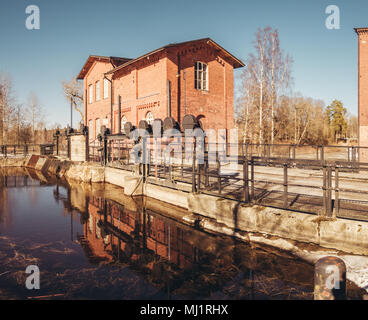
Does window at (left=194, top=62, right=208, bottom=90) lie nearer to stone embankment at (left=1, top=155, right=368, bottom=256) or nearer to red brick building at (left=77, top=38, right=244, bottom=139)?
red brick building at (left=77, top=38, right=244, bottom=139)

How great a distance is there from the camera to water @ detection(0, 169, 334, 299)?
3.75 m

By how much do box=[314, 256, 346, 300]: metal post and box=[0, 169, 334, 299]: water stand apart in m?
0.96

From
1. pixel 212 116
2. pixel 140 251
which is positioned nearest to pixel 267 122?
pixel 212 116

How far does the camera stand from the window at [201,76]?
1766 cm

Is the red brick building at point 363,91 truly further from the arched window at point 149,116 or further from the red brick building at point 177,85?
the arched window at point 149,116

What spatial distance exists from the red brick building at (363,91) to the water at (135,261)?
10.5 meters

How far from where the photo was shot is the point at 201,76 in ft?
58.6

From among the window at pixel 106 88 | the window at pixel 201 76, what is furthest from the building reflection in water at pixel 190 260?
the window at pixel 106 88

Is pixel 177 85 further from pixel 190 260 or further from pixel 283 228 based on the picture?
pixel 190 260

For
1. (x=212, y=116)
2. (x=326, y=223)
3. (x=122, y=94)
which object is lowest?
(x=326, y=223)

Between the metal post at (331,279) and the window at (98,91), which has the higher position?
the window at (98,91)
